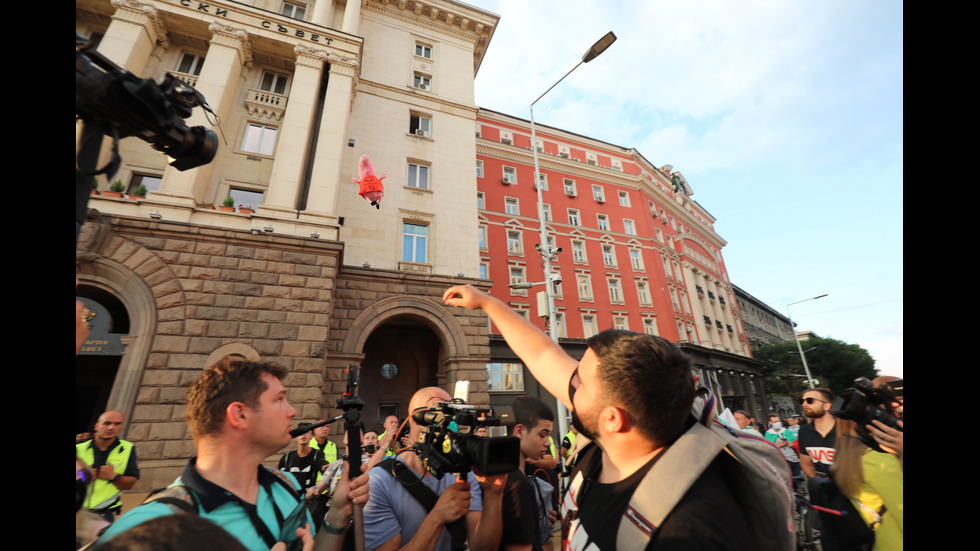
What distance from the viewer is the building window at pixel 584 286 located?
80.3 feet

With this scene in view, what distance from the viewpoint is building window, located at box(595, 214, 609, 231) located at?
91.6ft

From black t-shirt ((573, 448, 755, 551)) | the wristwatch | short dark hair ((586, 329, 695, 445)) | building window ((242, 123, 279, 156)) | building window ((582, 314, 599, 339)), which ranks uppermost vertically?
building window ((242, 123, 279, 156))

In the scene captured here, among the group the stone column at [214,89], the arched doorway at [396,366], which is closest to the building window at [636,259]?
the arched doorway at [396,366]

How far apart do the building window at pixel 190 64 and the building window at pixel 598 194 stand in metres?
24.0

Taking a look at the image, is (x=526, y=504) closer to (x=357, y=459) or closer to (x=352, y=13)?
(x=357, y=459)

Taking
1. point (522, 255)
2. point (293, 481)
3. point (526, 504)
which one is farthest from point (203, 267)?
point (522, 255)

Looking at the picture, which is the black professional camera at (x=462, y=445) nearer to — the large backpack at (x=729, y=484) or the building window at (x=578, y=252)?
the large backpack at (x=729, y=484)

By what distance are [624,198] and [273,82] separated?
25.1 meters

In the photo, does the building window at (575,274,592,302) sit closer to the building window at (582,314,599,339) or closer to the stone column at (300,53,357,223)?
the building window at (582,314,599,339)

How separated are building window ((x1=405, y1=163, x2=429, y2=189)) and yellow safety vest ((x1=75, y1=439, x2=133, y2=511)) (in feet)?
37.5

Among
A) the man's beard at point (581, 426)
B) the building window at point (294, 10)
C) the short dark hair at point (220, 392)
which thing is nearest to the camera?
the man's beard at point (581, 426)

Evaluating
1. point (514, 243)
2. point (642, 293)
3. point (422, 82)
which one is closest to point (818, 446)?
point (422, 82)

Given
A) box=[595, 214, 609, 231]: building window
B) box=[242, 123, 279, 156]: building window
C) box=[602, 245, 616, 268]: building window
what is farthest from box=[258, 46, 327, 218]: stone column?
box=[595, 214, 609, 231]: building window
